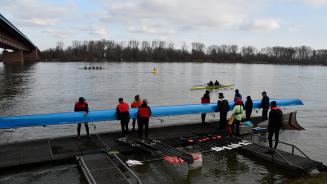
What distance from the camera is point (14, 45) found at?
77750mm

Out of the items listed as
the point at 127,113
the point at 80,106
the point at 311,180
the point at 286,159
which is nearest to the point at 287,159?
the point at 286,159

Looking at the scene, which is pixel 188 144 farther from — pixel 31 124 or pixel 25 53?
pixel 25 53

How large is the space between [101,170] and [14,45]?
78324 mm

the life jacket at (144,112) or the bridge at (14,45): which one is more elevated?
the bridge at (14,45)

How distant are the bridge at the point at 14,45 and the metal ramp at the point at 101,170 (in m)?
40.7

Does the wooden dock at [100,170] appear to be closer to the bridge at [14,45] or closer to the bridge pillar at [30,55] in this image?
the bridge at [14,45]

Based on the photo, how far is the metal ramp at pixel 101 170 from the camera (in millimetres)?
8703

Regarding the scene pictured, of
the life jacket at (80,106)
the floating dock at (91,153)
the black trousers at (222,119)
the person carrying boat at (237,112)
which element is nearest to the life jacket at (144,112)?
the floating dock at (91,153)

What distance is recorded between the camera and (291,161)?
10438 mm

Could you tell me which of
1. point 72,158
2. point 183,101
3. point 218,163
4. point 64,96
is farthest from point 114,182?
point 64,96

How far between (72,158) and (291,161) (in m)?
7.43

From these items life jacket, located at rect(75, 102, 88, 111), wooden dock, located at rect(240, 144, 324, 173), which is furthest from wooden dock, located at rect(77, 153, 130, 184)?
wooden dock, located at rect(240, 144, 324, 173)

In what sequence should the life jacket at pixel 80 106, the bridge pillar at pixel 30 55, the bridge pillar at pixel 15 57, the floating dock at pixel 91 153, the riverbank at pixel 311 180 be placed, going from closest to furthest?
the riverbank at pixel 311 180
the floating dock at pixel 91 153
the life jacket at pixel 80 106
the bridge pillar at pixel 15 57
the bridge pillar at pixel 30 55

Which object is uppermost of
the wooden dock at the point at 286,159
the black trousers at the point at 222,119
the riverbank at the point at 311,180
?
the black trousers at the point at 222,119
